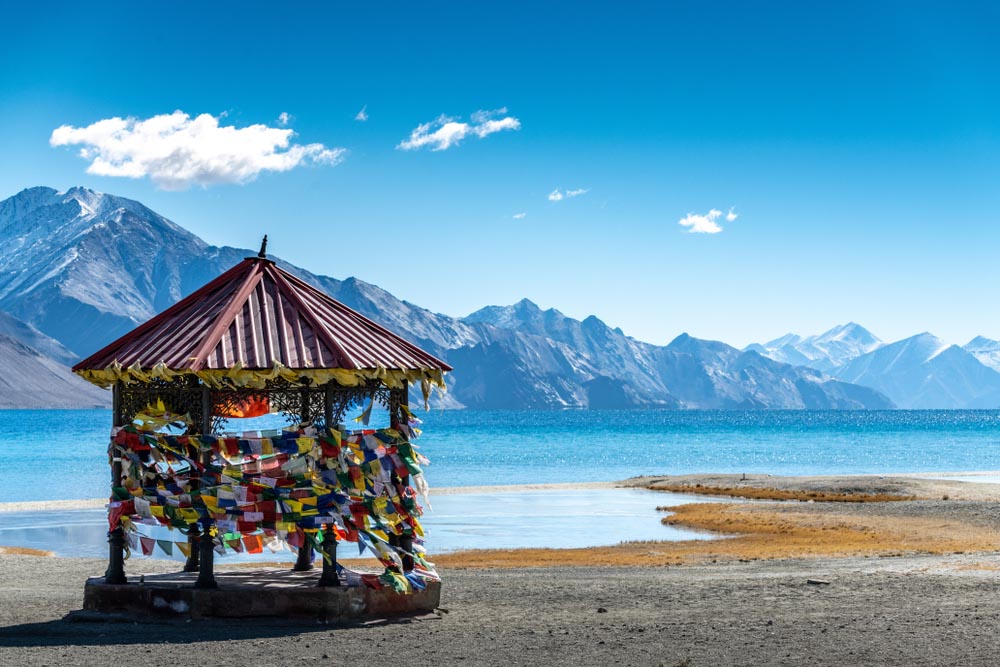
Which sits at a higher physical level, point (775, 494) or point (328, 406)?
point (328, 406)

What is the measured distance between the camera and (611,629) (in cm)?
1705

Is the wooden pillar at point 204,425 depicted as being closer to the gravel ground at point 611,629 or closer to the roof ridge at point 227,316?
the roof ridge at point 227,316

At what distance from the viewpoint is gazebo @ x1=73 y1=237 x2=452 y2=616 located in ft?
56.7

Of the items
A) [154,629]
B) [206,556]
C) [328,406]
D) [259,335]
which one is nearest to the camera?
[154,629]

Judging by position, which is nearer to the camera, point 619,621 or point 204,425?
point 204,425

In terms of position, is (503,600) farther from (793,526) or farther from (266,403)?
(793,526)

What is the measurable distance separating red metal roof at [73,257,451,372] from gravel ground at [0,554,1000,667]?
380 cm

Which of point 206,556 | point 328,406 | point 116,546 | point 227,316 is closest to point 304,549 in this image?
point 206,556

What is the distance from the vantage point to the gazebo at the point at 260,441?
17297 mm

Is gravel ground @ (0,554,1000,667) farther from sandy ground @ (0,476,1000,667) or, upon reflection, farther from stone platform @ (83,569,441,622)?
stone platform @ (83,569,441,622)

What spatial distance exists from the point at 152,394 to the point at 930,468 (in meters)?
94.8

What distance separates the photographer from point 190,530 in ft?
58.0

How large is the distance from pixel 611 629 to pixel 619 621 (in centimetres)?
76

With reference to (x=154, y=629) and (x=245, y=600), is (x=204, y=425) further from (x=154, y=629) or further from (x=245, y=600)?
(x=154, y=629)
